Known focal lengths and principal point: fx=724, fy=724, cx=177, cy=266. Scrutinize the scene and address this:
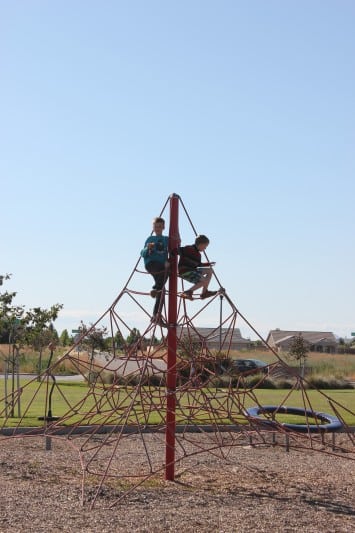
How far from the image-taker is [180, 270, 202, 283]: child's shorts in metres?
7.66

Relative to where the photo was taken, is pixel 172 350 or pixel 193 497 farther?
pixel 172 350

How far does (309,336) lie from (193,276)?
2514 inches

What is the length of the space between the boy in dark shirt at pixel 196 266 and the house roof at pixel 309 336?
59.4 meters

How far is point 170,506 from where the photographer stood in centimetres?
612

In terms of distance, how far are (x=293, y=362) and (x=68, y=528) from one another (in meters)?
28.5

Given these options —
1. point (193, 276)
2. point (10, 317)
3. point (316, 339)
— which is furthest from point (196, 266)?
point (316, 339)

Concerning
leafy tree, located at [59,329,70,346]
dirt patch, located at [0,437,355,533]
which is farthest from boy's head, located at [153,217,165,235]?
Answer: leafy tree, located at [59,329,70,346]

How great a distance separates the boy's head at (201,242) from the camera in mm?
7574

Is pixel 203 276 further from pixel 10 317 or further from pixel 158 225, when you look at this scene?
pixel 10 317

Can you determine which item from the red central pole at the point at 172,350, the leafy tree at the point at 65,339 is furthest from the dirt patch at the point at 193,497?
the leafy tree at the point at 65,339

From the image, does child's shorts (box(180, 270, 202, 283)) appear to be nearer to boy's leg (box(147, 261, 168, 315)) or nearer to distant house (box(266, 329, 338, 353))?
boy's leg (box(147, 261, 168, 315))

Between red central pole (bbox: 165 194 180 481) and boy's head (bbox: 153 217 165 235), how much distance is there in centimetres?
12

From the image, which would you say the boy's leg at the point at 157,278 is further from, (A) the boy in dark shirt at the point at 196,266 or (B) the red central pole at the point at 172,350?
(A) the boy in dark shirt at the point at 196,266

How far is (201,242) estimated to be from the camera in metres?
7.57
